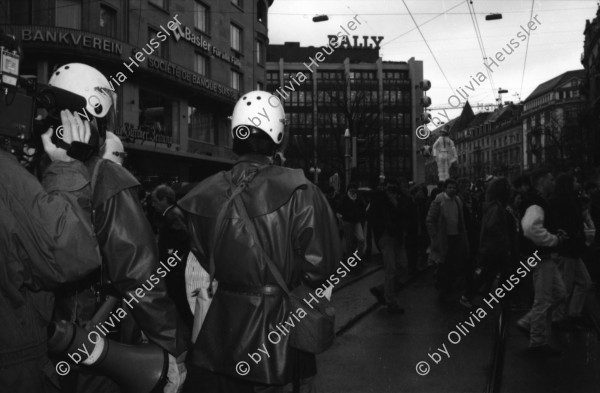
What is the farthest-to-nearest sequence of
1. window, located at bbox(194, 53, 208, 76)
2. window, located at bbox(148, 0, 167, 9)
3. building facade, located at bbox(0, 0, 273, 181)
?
1. window, located at bbox(194, 53, 208, 76)
2. window, located at bbox(148, 0, 167, 9)
3. building facade, located at bbox(0, 0, 273, 181)

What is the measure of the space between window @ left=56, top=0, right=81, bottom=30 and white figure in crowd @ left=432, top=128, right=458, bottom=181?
46.4 ft

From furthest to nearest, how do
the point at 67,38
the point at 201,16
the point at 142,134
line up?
the point at 201,16, the point at 142,134, the point at 67,38

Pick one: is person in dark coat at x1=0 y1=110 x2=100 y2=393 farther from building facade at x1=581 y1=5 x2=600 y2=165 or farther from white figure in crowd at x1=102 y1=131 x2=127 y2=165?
building facade at x1=581 y1=5 x2=600 y2=165

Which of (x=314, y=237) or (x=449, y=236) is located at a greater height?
(x=314, y=237)

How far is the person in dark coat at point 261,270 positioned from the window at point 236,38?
3068cm

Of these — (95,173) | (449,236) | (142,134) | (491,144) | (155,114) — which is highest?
(491,144)

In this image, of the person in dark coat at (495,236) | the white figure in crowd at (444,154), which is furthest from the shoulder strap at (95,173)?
the white figure in crowd at (444,154)

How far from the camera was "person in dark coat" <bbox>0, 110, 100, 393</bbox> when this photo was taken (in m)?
1.79

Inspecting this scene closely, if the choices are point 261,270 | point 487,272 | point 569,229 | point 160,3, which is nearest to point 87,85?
point 261,270

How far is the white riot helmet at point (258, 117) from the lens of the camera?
9.88 ft

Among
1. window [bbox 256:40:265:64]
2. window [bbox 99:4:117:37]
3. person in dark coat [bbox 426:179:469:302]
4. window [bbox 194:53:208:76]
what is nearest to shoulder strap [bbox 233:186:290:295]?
person in dark coat [bbox 426:179:469:302]

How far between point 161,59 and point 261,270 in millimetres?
23192

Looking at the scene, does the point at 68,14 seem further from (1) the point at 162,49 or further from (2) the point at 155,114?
(2) the point at 155,114

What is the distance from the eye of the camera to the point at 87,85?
109 inches
